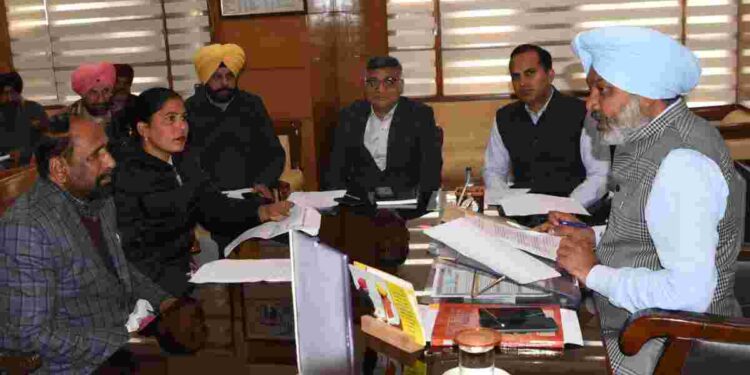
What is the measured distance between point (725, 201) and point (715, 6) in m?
4.35

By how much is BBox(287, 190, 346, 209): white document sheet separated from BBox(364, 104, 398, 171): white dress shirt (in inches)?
32.1

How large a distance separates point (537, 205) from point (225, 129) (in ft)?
6.66

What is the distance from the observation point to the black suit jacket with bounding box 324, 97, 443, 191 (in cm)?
371

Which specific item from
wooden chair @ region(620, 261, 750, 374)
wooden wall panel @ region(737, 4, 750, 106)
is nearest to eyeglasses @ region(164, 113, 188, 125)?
wooden chair @ region(620, 261, 750, 374)

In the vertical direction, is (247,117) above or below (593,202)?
above

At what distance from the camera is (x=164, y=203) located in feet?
8.36

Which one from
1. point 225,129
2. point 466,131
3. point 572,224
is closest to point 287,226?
point 572,224

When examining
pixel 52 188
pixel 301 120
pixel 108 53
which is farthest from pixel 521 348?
pixel 108 53

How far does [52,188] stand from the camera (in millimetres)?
1935

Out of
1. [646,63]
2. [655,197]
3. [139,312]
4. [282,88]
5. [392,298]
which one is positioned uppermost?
[646,63]

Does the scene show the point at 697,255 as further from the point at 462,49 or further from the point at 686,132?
the point at 462,49

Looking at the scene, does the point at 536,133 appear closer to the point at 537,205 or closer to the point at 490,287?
the point at 537,205

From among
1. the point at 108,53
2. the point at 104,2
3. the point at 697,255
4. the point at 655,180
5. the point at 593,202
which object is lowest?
the point at 593,202

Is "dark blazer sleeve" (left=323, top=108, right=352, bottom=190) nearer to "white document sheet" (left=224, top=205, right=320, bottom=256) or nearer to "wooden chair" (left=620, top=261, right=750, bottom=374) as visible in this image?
"white document sheet" (left=224, top=205, right=320, bottom=256)
